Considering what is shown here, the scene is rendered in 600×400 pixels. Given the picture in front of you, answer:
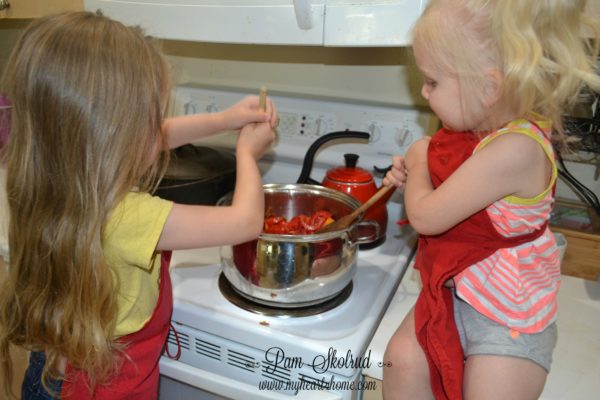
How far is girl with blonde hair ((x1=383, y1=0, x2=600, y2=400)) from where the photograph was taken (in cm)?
62

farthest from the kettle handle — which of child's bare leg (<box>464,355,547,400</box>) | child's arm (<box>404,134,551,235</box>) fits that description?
child's bare leg (<box>464,355,547,400</box>)

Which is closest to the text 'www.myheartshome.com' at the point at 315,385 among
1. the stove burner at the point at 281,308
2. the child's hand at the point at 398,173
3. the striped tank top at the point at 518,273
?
the stove burner at the point at 281,308

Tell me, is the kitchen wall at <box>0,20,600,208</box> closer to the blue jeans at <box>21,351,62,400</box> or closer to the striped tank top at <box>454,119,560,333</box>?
the striped tank top at <box>454,119,560,333</box>

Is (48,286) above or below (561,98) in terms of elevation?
below

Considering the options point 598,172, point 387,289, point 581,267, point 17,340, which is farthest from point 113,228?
point 598,172

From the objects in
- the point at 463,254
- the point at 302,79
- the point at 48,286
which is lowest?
the point at 48,286

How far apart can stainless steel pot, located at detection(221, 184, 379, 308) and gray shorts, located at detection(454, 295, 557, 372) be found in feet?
0.71

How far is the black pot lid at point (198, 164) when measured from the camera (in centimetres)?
109

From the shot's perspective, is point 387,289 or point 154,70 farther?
point 387,289

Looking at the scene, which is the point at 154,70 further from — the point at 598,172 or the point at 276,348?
the point at 598,172

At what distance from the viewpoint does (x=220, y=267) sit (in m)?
0.99

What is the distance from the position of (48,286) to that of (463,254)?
1.97ft

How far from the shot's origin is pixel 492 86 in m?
0.65

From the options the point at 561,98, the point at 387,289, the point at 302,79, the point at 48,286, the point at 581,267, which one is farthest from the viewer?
the point at 302,79
